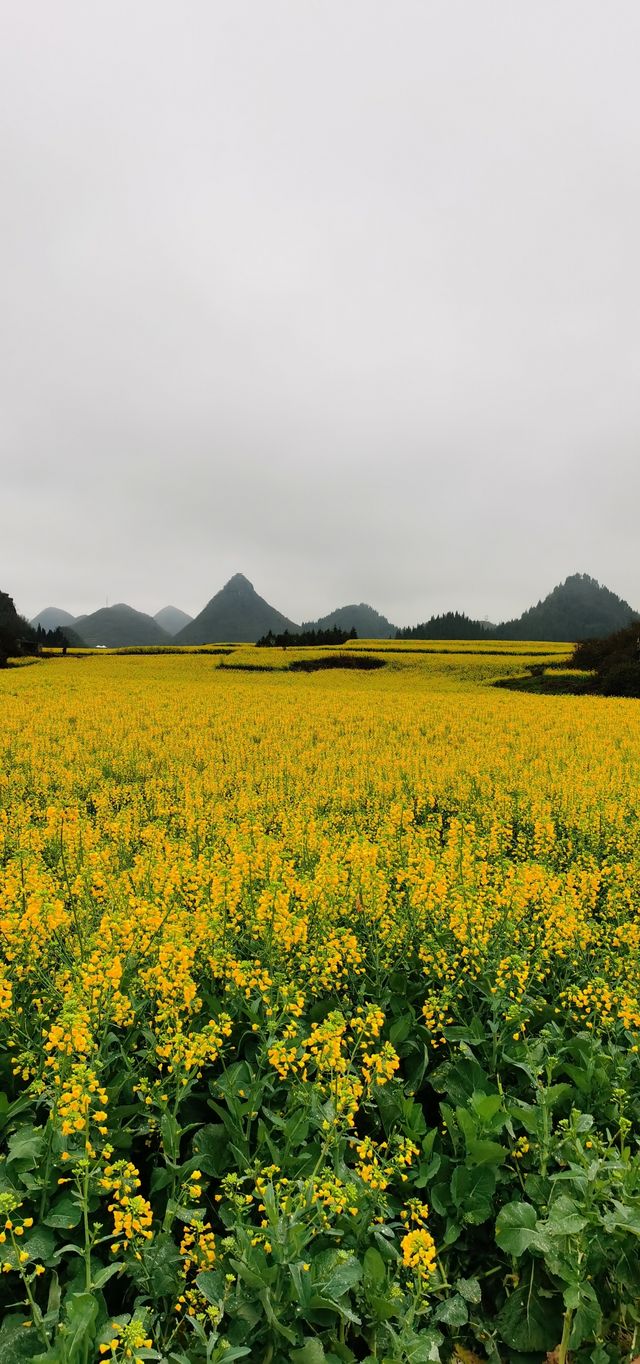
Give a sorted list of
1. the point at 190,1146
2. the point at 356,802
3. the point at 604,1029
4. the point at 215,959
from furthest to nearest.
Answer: the point at 356,802
the point at 604,1029
the point at 215,959
the point at 190,1146

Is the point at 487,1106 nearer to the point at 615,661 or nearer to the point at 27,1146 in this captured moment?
the point at 27,1146

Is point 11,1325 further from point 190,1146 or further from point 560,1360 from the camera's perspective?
point 560,1360

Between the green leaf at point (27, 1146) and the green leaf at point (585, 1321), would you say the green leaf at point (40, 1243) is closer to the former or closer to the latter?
the green leaf at point (27, 1146)

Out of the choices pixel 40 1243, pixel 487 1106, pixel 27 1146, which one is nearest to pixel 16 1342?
pixel 40 1243

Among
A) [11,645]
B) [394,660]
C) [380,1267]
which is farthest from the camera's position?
[11,645]

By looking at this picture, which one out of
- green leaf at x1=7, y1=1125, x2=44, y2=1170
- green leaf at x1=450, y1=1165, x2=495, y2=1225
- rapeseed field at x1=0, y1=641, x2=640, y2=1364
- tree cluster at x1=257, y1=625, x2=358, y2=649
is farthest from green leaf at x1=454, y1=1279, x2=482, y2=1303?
tree cluster at x1=257, y1=625, x2=358, y2=649

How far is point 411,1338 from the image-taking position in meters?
2.16

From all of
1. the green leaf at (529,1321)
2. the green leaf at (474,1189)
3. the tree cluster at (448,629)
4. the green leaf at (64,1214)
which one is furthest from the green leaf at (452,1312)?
the tree cluster at (448,629)

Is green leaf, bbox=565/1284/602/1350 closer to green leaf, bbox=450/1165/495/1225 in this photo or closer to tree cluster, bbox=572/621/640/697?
green leaf, bbox=450/1165/495/1225

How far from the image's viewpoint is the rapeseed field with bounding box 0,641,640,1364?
7.17 ft

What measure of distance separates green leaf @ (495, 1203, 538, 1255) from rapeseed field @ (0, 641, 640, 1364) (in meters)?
0.01

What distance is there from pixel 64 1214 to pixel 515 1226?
1945 mm

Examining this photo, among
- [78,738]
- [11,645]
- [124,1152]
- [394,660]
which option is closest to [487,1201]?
[124,1152]

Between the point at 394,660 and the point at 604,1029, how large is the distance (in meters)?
39.3
